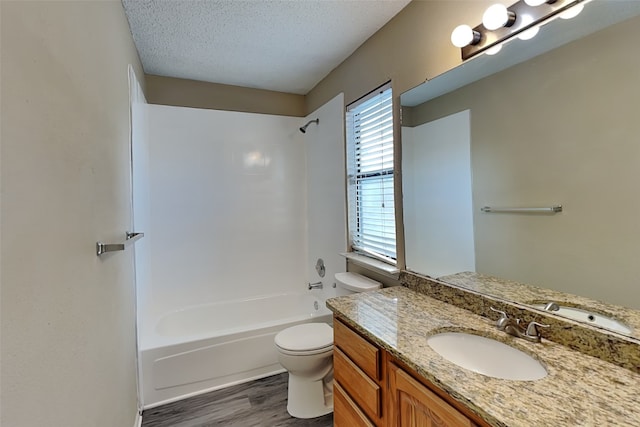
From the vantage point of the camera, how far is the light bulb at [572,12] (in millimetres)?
1003

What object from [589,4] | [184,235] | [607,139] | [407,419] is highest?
[589,4]

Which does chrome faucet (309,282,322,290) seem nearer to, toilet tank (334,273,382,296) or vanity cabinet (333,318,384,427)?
toilet tank (334,273,382,296)

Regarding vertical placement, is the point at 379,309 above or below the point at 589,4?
below

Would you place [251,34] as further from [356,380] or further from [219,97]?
[356,380]

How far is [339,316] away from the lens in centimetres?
140

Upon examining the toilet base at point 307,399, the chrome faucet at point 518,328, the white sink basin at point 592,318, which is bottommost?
the toilet base at point 307,399

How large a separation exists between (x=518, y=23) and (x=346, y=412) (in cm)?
181

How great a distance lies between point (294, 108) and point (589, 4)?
2686 millimetres

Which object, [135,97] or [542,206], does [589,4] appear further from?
[135,97]

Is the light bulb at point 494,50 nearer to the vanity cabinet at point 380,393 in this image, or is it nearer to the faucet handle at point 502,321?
the faucet handle at point 502,321

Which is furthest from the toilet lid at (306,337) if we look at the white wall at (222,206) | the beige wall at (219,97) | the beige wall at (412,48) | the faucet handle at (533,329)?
the beige wall at (219,97)

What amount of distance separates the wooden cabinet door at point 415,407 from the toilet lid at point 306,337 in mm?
897

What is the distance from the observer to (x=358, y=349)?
1243 millimetres

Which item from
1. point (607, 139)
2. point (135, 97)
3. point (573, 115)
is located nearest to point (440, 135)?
point (573, 115)
